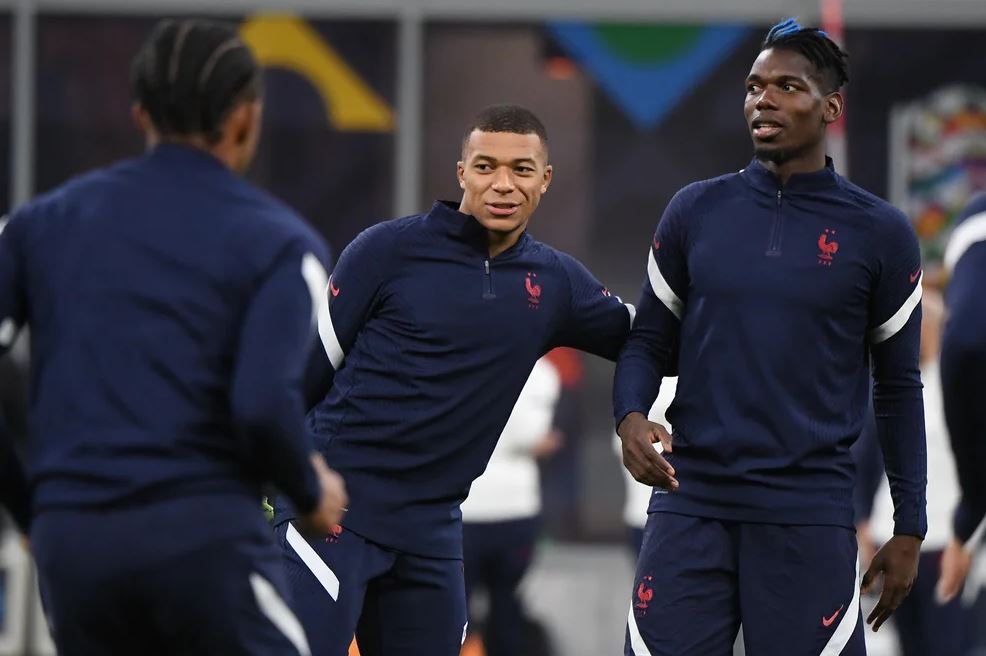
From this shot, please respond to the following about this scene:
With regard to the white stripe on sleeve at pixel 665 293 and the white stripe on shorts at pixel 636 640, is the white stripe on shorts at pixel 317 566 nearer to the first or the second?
the white stripe on shorts at pixel 636 640

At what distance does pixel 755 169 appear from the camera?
4.65 m

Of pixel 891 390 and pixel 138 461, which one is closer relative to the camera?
pixel 138 461

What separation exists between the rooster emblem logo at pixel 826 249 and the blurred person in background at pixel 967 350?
1.83 feet

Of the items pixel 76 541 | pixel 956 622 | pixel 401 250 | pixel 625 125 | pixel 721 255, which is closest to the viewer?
pixel 76 541

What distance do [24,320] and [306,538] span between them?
1437 mm

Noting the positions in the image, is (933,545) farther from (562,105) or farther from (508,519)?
(562,105)

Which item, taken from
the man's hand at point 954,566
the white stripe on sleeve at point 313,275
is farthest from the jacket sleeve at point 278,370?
the man's hand at point 954,566

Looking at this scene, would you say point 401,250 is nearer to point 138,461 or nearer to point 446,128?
point 138,461

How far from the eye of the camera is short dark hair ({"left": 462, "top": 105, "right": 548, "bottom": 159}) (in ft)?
16.1

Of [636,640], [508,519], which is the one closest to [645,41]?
[508,519]

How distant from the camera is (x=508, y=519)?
337 inches

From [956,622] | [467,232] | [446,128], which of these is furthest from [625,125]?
[467,232]

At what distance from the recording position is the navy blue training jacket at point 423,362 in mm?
4711

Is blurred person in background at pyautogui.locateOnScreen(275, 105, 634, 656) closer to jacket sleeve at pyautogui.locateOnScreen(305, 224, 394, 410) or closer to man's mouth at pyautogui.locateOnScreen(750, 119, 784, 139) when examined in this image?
jacket sleeve at pyautogui.locateOnScreen(305, 224, 394, 410)
